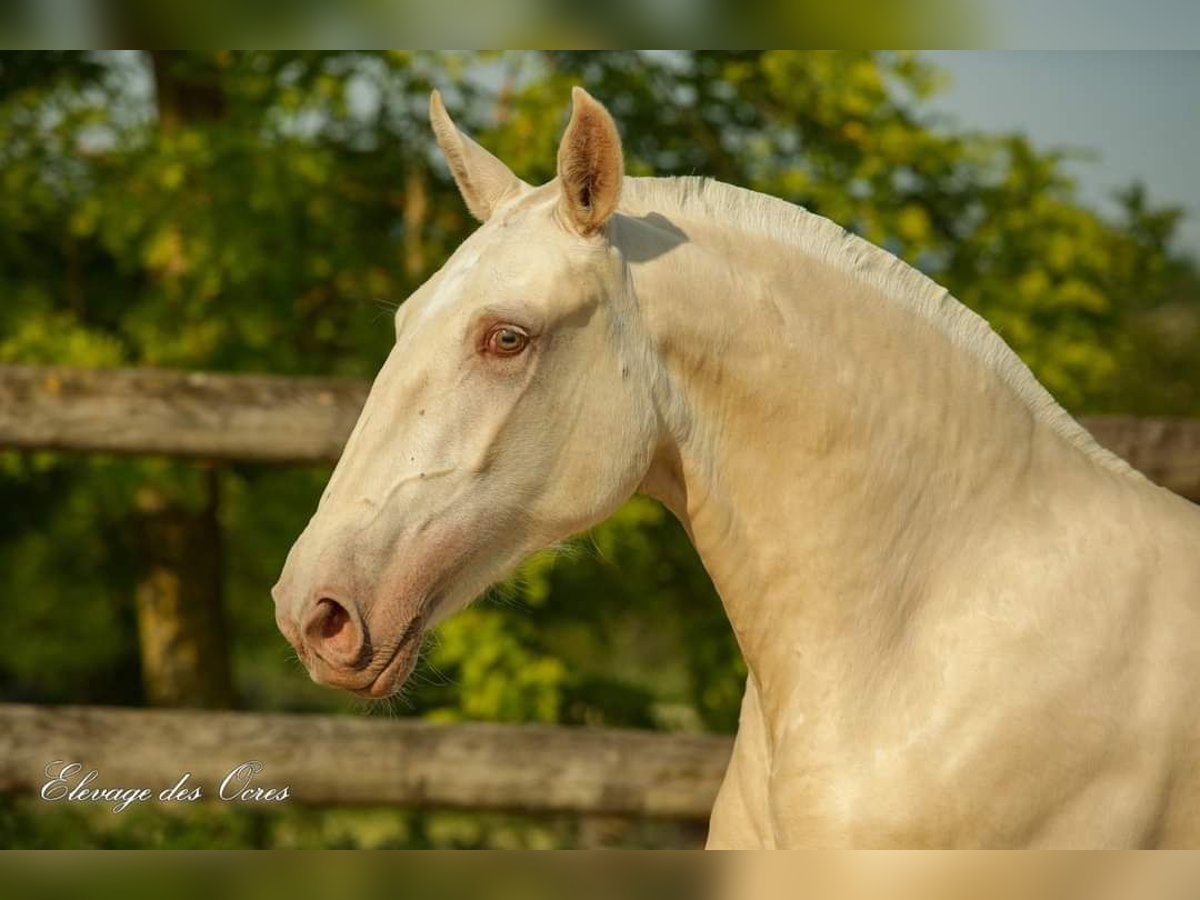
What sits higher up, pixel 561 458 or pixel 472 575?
pixel 561 458

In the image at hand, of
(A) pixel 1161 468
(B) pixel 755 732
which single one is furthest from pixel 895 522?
(A) pixel 1161 468

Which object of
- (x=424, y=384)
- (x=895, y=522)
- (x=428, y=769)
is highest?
(x=424, y=384)

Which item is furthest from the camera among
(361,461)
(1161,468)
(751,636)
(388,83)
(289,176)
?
(388,83)

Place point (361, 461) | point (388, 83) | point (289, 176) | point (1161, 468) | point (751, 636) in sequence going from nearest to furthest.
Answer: point (361, 461) → point (751, 636) → point (1161, 468) → point (289, 176) → point (388, 83)

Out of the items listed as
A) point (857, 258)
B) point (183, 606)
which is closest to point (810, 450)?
point (857, 258)

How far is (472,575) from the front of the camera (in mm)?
1844

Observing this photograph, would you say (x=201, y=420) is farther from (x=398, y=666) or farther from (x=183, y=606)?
(x=183, y=606)

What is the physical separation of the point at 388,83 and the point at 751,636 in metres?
3.87

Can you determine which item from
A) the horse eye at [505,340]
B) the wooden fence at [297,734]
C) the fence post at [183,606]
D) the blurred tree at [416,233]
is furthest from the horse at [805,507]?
the fence post at [183,606]

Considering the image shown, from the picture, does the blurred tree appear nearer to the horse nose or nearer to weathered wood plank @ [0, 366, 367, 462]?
weathered wood plank @ [0, 366, 367, 462]

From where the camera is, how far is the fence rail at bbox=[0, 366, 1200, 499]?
11.9 feet

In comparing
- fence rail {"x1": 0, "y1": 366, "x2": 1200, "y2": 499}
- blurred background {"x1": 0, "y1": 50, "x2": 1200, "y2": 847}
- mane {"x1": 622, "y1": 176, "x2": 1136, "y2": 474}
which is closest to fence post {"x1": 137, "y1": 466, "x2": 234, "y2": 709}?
blurred background {"x1": 0, "y1": 50, "x2": 1200, "y2": 847}

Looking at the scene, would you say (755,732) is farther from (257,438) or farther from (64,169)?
(64,169)

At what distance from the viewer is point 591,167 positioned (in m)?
1.81
